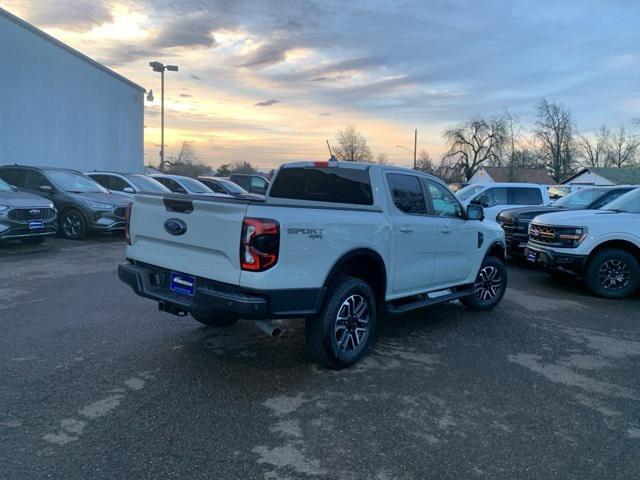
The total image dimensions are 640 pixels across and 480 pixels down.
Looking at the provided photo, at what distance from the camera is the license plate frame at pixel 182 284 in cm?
421

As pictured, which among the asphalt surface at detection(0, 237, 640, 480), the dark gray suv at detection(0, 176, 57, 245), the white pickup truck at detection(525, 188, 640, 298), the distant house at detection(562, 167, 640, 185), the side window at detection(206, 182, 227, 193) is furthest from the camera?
the distant house at detection(562, 167, 640, 185)

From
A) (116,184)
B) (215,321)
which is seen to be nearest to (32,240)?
(116,184)

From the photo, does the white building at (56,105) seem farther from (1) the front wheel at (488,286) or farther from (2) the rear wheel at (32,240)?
(1) the front wheel at (488,286)

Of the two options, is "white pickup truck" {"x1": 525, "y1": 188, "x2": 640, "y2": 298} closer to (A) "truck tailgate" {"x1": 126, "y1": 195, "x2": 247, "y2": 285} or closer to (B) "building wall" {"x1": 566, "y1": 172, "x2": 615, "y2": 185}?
(A) "truck tailgate" {"x1": 126, "y1": 195, "x2": 247, "y2": 285}

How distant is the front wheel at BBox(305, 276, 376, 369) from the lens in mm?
4336

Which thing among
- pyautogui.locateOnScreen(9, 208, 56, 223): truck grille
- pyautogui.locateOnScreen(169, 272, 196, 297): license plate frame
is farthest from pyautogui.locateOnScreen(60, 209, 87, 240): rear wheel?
pyautogui.locateOnScreen(169, 272, 196, 297): license plate frame

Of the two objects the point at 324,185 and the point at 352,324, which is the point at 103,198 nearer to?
the point at 324,185

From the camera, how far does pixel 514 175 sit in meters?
81.9

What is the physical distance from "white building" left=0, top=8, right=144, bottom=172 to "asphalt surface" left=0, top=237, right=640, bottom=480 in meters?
13.2

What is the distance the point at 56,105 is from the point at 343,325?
63.3 ft

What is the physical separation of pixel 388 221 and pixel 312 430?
2222 mm

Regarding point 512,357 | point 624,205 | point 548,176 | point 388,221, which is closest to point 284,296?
point 388,221

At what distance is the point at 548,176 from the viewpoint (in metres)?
83.4

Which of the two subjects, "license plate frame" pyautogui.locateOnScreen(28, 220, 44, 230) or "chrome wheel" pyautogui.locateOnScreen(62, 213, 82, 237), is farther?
"chrome wheel" pyautogui.locateOnScreen(62, 213, 82, 237)
